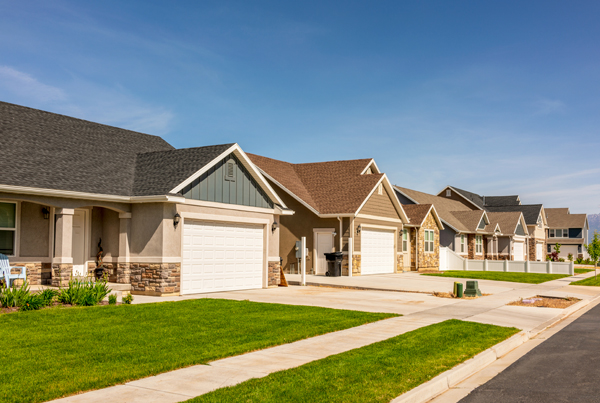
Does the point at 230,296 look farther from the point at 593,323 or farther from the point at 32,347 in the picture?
the point at 593,323

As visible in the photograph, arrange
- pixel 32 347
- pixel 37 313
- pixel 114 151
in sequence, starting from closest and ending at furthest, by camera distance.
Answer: pixel 32 347, pixel 37 313, pixel 114 151

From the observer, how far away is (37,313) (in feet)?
40.9

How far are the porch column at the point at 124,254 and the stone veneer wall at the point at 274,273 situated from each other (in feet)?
19.2

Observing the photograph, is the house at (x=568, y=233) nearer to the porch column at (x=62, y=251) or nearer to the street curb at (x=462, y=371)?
the street curb at (x=462, y=371)

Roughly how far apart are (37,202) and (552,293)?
18963 millimetres

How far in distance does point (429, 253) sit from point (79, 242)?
82.1 feet

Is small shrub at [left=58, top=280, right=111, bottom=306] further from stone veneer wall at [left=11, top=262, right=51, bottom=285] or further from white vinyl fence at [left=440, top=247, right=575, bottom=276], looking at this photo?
white vinyl fence at [left=440, top=247, right=575, bottom=276]

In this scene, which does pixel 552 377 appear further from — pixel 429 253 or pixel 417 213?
pixel 429 253

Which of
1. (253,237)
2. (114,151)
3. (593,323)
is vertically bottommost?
(593,323)

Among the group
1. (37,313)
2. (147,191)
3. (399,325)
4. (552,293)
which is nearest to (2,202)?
(147,191)

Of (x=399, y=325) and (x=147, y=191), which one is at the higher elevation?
(x=147, y=191)

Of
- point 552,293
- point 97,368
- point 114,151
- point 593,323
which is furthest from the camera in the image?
point 552,293

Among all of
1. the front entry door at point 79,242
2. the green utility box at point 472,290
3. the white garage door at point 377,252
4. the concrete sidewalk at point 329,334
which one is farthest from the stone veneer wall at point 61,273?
the white garage door at point 377,252

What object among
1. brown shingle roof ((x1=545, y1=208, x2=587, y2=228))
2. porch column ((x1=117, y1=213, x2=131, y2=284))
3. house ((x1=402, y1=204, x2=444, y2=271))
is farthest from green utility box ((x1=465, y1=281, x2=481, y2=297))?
brown shingle roof ((x1=545, y1=208, x2=587, y2=228))
